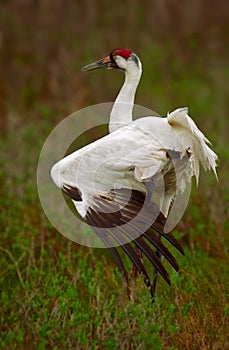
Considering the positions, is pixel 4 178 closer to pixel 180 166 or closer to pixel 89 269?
pixel 89 269

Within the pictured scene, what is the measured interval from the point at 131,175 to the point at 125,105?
2.07ft

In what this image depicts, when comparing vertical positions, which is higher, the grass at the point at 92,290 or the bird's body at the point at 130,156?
the bird's body at the point at 130,156

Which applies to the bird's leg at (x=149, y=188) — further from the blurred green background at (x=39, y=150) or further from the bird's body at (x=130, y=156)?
the blurred green background at (x=39, y=150)

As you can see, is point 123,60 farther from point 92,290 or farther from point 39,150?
point 39,150

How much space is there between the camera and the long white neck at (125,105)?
4.78 metres

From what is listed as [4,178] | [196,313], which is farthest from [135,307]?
[4,178]

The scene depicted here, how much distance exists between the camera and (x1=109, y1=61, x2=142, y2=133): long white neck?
15.7 ft

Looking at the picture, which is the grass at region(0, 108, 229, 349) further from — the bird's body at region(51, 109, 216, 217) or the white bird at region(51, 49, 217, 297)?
the bird's body at region(51, 109, 216, 217)

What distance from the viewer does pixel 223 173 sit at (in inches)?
291

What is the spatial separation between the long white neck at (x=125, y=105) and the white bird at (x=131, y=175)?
0.21 meters

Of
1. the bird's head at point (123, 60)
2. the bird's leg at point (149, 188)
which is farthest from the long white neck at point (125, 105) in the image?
the bird's leg at point (149, 188)

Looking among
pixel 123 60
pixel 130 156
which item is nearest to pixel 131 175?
pixel 130 156

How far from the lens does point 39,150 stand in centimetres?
819

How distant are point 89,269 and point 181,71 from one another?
27.0 feet
